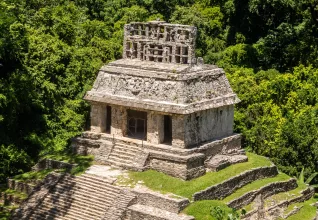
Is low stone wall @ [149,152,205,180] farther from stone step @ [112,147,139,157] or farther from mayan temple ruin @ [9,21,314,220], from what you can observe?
stone step @ [112,147,139,157]

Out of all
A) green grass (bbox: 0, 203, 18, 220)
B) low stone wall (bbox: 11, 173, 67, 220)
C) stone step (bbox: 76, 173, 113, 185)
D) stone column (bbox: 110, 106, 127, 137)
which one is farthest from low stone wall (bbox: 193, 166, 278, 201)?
green grass (bbox: 0, 203, 18, 220)

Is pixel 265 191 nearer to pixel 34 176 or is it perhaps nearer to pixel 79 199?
pixel 79 199

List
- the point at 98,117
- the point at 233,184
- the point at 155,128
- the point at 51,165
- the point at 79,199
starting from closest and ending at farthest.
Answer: the point at 79,199
the point at 233,184
the point at 155,128
the point at 51,165
the point at 98,117

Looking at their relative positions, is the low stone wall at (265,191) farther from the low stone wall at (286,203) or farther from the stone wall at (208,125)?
the stone wall at (208,125)

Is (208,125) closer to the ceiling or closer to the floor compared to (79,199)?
closer to the ceiling

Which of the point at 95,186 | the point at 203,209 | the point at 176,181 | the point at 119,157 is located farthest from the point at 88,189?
the point at 203,209

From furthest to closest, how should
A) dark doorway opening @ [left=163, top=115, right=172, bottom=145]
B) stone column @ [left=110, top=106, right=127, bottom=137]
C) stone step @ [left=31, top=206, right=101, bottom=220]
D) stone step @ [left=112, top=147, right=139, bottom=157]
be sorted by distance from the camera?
dark doorway opening @ [left=163, top=115, right=172, bottom=145] → stone column @ [left=110, top=106, right=127, bottom=137] → stone step @ [left=112, top=147, right=139, bottom=157] → stone step @ [left=31, top=206, right=101, bottom=220]
